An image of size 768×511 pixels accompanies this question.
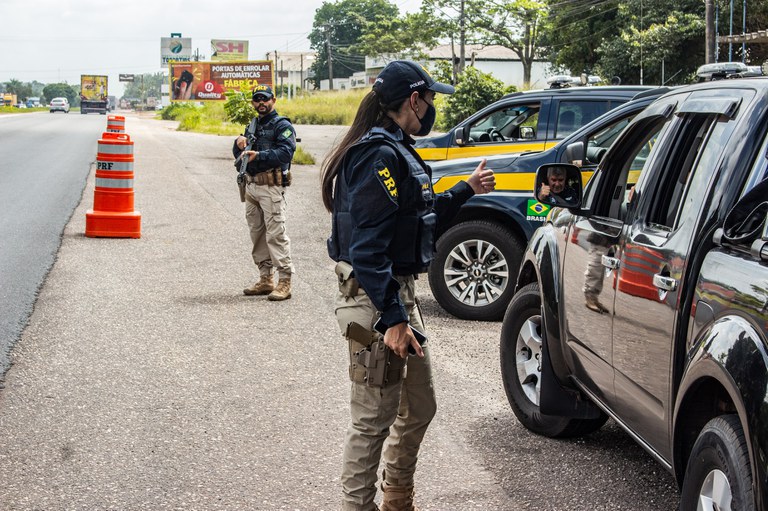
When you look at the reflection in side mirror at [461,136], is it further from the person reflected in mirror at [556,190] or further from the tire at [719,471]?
the tire at [719,471]

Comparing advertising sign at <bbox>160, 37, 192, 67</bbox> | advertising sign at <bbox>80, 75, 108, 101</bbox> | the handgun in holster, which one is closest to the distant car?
advertising sign at <bbox>80, 75, 108, 101</bbox>

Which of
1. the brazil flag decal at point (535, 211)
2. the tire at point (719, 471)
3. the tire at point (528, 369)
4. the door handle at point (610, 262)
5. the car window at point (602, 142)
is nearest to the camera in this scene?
the tire at point (719, 471)

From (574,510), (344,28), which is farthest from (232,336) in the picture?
(344,28)

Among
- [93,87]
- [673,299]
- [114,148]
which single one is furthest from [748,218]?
[93,87]

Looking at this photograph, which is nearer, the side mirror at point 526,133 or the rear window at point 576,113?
the rear window at point 576,113

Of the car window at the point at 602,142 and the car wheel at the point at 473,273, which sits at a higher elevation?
the car window at the point at 602,142

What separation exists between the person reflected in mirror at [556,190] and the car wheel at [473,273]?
3.67 meters

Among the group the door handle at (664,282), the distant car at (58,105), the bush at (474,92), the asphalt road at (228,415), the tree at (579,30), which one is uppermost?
the tree at (579,30)

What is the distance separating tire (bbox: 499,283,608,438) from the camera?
208 inches

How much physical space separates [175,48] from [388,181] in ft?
404

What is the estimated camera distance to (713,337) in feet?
9.98

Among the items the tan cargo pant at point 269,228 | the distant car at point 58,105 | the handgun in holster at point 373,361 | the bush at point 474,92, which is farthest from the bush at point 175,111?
the handgun in holster at point 373,361

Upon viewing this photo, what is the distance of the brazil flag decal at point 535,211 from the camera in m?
8.27

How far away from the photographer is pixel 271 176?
9.27m
